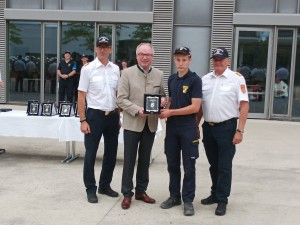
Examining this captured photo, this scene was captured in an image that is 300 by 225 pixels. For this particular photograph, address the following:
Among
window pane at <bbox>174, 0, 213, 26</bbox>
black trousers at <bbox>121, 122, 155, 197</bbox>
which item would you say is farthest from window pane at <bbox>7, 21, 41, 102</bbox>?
black trousers at <bbox>121, 122, 155, 197</bbox>

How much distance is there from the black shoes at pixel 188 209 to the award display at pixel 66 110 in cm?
290

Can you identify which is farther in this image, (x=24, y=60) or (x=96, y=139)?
(x=24, y=60)

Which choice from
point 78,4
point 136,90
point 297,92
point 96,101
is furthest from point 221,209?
point 78,4

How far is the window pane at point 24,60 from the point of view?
14.2 m

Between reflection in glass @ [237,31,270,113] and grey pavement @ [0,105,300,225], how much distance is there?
4707 millimetres

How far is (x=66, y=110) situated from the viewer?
6.77 metres

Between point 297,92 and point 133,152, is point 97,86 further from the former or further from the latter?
point 297,92

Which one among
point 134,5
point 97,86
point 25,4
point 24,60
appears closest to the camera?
point 97,86

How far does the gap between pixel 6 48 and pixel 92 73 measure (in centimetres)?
1042

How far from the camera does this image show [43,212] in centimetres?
450

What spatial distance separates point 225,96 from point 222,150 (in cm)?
57

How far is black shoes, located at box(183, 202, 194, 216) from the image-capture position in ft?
14.7

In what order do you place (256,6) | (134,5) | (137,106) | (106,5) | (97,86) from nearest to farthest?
(137,106)
(97,86)
(256,6)
(134,5)
(106,5)

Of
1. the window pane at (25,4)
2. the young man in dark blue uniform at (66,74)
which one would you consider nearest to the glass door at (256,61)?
the young man in dark blue uniform at (66,74)
